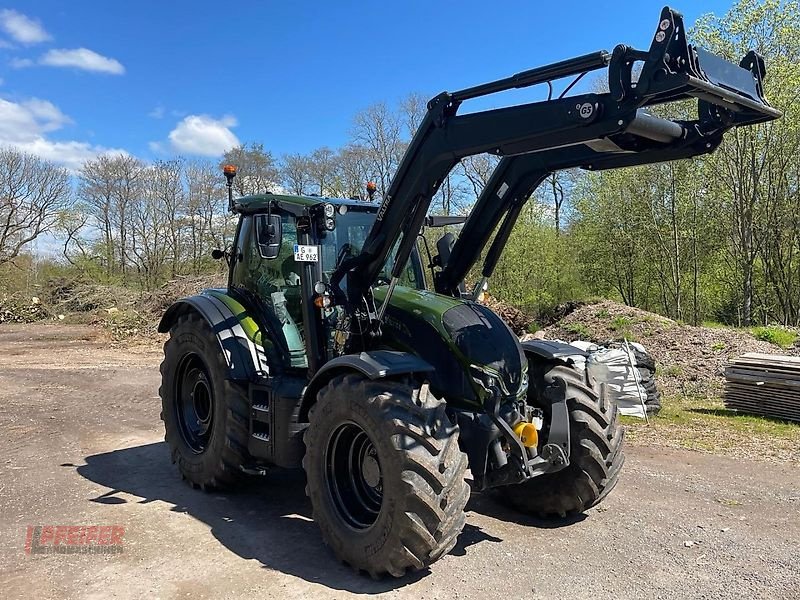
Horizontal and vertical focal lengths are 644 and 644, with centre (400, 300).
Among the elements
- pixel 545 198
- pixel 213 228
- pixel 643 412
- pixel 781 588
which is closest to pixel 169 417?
pixel 781 588

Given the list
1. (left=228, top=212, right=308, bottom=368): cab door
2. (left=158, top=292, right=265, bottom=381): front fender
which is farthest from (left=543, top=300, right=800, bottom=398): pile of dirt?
(left=158, top=292, right=265, bottom=381): front fender

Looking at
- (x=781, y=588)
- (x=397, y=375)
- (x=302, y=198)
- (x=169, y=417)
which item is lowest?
(x=781, y=588)

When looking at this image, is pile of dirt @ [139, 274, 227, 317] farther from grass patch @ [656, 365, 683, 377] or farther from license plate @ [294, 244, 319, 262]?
license plate @ [294, 244, 319, 262]

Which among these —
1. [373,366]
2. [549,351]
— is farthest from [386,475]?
[549,351]

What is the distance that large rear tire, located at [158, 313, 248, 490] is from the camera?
202 inches

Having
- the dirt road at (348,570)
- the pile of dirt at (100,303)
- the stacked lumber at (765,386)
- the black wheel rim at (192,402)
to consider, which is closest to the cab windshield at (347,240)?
the black wheel rim at (192,402)

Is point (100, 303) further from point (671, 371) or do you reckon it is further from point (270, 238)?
point (270, 238)

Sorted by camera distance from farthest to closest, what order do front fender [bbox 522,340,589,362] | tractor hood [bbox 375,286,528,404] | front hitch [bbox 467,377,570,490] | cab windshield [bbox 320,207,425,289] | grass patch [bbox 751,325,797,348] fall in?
grass patch [bbox 751,325,797,348] → cab windshield [bbox 320,207,425,289] → front fender [bbox 522,340,589,362] → tractor hood [bbox 375,286,528,404] → front hitch [bbox 467,377,570,490]

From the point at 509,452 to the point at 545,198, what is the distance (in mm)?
20948

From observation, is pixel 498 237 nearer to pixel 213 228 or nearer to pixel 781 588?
pixel 781 588

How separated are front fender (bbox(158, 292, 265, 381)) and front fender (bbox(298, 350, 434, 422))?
2.96 ft

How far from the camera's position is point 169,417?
6.00 meters

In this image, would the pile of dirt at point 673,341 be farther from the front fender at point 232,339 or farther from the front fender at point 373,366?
the front fender at point 373,366

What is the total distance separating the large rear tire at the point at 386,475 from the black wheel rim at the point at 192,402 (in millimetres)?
2004
